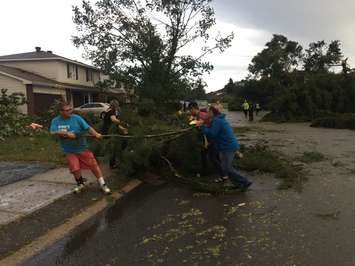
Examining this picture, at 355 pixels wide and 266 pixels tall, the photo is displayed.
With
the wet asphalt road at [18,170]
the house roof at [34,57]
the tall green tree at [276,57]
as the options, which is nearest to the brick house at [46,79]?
the house roof at [34,57]

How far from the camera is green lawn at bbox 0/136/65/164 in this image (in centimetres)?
1265

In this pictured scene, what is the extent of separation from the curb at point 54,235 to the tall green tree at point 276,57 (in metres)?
74.9

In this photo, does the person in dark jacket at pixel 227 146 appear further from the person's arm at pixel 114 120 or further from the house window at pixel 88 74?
the house window at pixel 88 74

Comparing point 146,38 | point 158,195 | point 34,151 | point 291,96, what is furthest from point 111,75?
point 158,195

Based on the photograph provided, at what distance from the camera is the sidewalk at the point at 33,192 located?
22.9ft

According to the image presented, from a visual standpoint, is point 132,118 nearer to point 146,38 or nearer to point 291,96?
point 291,96

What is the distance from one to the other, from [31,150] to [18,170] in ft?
12.9

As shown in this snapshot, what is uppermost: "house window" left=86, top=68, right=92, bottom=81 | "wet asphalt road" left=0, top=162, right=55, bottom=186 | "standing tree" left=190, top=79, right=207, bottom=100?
"house window" left=86, top=68, right=92, bottom=81

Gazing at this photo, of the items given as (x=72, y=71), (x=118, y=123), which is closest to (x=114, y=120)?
(x=118, y=123)

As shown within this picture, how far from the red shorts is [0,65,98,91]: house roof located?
29083mm

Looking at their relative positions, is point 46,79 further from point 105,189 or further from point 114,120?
point 105,189

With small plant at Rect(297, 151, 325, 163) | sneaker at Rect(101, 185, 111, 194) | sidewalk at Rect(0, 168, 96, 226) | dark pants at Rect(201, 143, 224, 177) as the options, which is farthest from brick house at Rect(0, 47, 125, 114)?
sneaker at Rect(101, 185, 111, 194)

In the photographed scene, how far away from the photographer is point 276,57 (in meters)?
81.2

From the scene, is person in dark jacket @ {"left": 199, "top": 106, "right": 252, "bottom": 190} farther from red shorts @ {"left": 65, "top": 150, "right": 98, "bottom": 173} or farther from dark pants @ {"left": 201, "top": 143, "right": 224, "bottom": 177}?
red shorts @ {"left": 65, "top": 150, "right": 98, "bottom": 173}
